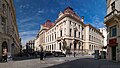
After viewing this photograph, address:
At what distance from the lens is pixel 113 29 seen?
92.9 ft

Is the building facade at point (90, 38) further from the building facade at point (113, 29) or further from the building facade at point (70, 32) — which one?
the building facade at point (113, 29)

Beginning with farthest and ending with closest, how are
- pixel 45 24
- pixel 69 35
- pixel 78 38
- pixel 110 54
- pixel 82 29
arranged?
pixel 45 24, pixel 82 29, pixel 78 38, pixel 69 35, pixel 110 54

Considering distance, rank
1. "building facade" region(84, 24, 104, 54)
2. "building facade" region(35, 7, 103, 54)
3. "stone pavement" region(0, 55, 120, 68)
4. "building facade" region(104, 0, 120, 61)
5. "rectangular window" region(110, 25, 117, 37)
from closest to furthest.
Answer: "stone pavement" region(0, 55, 120, 68) < "building facade" region(104, 0, 120, 61) < "rectangular window" region(110, 25, 117, 37) < "building facade" region(35, 7, 103, 54) < "building facade" region(84, 24, 104, 54)

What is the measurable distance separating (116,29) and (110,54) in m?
4.92

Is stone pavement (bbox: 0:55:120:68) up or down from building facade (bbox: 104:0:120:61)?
down

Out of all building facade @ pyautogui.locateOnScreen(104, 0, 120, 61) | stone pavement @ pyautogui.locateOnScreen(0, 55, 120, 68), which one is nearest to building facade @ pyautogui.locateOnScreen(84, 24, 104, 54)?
building facade @ pyautogui.locateOnScreen(104, 0, 120, 61)

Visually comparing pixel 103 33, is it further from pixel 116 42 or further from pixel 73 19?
pixel 116 42

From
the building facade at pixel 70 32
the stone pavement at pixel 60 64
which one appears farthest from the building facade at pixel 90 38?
the stone pavement at pixel 60 64

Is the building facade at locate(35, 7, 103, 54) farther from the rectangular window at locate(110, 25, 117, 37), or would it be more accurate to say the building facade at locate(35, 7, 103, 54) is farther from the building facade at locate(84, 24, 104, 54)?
the rectangular window at locate(110, 25, 117, 37)

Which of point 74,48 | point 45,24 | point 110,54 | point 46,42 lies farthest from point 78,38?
point 110,54

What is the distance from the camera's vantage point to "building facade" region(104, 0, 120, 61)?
25781 mm

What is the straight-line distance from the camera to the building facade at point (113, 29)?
1015 inches

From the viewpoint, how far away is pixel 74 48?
69188 millimetres

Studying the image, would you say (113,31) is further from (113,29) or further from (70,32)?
(70,32)
